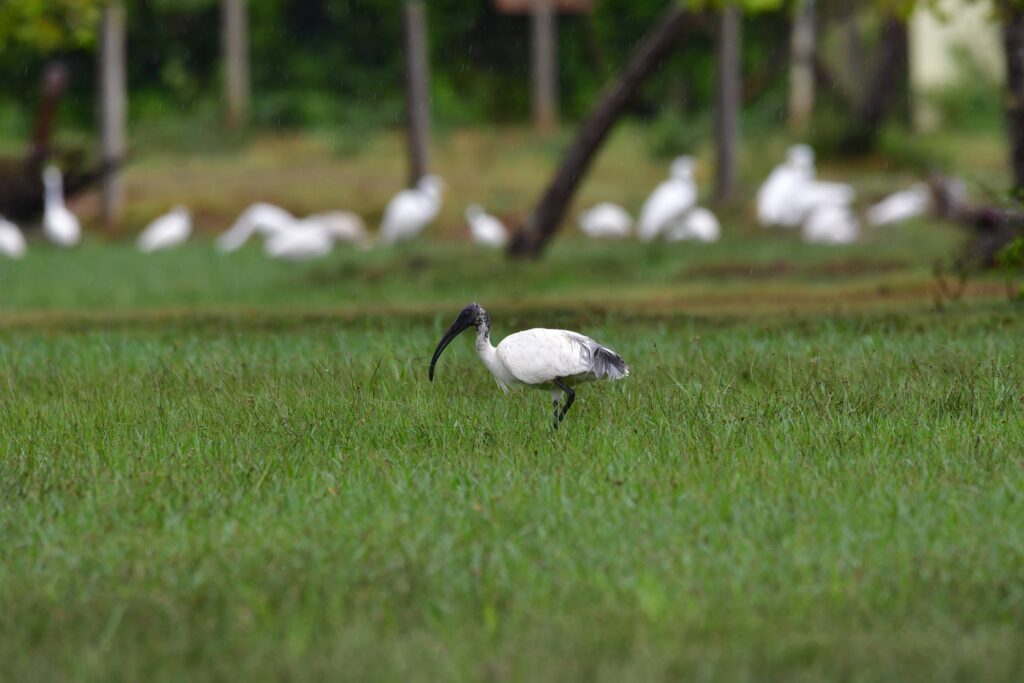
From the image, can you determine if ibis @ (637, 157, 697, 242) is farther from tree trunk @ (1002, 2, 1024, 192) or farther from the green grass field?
the green grass field

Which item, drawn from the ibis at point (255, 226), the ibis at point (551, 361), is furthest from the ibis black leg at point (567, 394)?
the ibis at point (255, 226)

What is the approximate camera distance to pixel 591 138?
673 inches

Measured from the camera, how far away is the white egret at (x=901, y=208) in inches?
850

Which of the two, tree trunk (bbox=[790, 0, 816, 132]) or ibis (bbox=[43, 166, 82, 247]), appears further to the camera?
tree trunk (bbox=[790, 0, 816, 132])

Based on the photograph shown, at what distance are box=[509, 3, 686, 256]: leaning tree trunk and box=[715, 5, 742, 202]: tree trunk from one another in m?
6.04

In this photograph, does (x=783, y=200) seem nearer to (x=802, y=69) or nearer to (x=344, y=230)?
(x=344, y=230)

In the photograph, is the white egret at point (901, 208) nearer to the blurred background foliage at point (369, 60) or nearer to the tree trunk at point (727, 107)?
the tree trunk at point (727, 107)

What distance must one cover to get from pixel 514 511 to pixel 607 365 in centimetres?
176

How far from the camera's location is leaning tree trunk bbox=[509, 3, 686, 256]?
658 inches

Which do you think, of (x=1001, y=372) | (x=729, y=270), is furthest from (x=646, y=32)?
(x=1001, y=372)

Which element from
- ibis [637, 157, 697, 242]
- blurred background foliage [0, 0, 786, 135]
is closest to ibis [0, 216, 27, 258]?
ibis [637, 157, 697, 242]

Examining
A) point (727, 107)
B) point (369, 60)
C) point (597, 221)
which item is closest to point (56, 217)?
point (597, 221)

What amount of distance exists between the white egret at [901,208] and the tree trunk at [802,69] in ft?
17.8

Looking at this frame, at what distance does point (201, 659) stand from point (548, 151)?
24.0 metres
